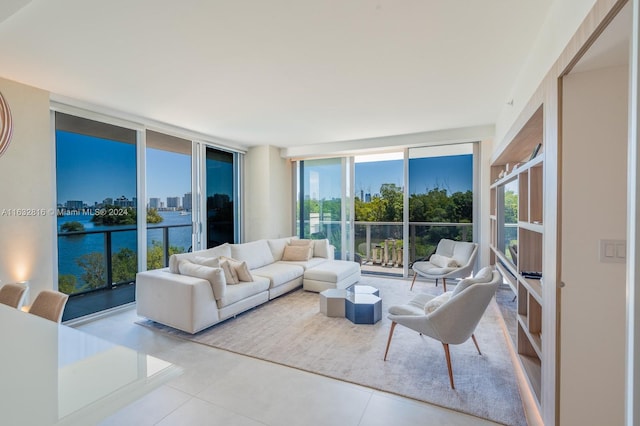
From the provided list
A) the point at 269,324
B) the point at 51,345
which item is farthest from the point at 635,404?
the point at 269,324

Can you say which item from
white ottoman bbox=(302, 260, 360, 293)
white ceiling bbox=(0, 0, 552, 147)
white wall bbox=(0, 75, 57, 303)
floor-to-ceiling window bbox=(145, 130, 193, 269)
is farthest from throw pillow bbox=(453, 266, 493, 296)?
floor-to-ceiling window bbox=(145, 130, 193, 269)

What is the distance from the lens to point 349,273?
4.96 m

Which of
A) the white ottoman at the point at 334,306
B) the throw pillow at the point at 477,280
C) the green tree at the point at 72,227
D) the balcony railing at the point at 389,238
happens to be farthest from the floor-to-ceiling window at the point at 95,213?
the throw pillow at the point at 477,280

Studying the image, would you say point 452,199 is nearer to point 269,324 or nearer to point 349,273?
point 349,273

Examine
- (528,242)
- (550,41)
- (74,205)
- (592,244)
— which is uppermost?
(550,41)

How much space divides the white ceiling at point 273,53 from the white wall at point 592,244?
847mm

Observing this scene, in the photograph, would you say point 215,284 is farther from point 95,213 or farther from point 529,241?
point 529,241

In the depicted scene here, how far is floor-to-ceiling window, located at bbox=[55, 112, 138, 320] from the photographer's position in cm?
363

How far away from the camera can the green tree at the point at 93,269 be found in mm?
3869

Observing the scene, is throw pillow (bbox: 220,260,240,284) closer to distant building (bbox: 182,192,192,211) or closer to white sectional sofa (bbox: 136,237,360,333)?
white sectional sofa (bbox: 136,237,360,333)

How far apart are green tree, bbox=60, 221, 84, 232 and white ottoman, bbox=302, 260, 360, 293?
311 centimetres

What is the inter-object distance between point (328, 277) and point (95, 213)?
3.30 meters

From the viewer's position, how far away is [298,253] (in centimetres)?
544

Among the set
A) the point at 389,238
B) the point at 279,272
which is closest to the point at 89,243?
the point at 279,272
